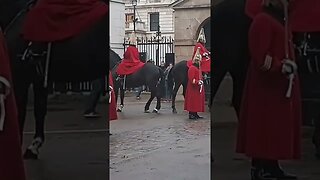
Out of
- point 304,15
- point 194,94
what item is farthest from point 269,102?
point 194,94

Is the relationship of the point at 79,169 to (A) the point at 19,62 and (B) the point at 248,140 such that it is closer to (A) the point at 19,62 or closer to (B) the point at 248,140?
(A) the point at 19,62

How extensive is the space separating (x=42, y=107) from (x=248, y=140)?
1.78 m

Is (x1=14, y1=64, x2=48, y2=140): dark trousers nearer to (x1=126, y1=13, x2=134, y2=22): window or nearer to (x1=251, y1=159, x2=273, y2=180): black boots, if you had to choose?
(x1=251, y1=159, x2=273, y2=180): black boots

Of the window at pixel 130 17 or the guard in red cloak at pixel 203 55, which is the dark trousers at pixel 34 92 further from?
the window at pixel 130 17

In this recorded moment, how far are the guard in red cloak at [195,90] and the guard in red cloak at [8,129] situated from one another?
12.4m

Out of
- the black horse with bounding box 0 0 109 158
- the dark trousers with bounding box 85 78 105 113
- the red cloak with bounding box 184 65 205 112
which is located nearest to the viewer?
the black horse with bounding box 0 0 109 158

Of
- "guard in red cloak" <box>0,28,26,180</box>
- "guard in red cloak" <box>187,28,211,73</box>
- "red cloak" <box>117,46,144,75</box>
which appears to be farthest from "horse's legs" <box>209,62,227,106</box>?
"red cloak" <box>117,46,144,75</box>

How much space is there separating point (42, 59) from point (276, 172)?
223 cm

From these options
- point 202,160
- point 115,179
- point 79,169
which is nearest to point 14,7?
point 79,169

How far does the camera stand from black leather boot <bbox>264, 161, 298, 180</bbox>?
5.49 metres

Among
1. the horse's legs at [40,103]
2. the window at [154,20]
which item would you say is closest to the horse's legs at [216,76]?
the horse's legs at [40,103]

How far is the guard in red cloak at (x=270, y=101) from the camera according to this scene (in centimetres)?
530

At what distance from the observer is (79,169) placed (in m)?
5.35

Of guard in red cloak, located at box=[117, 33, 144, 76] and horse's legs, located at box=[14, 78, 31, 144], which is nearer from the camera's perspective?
horse's legs, located at box=[14, 78, 31, 144]
